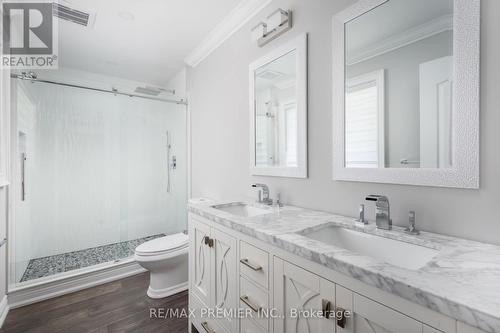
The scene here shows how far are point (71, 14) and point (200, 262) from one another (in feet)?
7.63

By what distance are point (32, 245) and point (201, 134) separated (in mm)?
2074

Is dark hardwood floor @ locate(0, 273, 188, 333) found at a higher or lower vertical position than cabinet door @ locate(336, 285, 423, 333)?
lower

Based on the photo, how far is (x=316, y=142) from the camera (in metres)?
1.42

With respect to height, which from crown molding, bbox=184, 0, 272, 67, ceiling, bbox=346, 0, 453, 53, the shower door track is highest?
crown molding, bbox=184, 0, 272, 67

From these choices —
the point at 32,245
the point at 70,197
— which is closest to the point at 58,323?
the point at 32,245

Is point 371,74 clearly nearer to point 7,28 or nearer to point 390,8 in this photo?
point 390,8

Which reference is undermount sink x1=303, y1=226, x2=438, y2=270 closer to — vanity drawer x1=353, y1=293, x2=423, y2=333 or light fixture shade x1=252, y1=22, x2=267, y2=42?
vanity drawer x1=353, y1=293, x2=423, y2=333

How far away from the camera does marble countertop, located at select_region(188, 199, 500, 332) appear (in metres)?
0.47

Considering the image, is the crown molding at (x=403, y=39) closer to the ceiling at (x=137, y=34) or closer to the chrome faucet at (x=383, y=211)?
the chrome faucet at (x=383, y=211)

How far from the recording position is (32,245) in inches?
95.0

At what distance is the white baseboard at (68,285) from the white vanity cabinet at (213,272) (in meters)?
1.26

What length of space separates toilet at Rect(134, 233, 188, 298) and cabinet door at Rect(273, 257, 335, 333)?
4.50ft

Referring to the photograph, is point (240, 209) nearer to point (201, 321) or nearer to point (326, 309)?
point (201, 321)

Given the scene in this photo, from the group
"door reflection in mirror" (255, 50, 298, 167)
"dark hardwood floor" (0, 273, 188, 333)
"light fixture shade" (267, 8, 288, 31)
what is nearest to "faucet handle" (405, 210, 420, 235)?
"door reflection in mirror" (255, 50, 298, 167)
